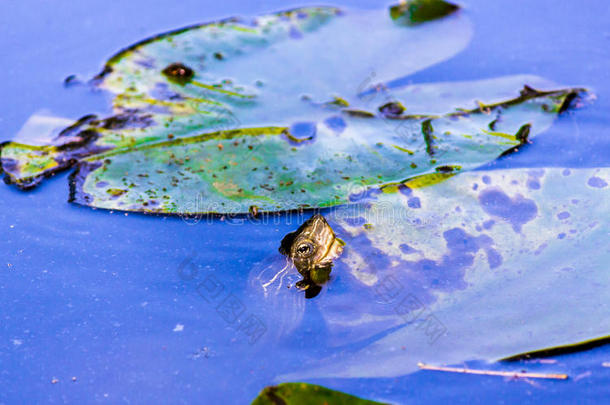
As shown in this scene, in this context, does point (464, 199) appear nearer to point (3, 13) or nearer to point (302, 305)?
point (302, 305)

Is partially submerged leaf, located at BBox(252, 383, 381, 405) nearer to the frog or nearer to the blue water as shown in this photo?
the blue water

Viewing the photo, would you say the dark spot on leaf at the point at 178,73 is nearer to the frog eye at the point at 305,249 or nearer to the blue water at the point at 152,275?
the blue water at the point at 152,275

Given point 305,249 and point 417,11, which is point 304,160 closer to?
point 305,249

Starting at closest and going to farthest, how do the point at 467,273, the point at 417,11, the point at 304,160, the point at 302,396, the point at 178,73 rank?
the point at 302,396 → the point at 467,273 → the point at 304,160 → the point at 178,73 → the point at 417,11

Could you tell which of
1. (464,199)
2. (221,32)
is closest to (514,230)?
(464,199)

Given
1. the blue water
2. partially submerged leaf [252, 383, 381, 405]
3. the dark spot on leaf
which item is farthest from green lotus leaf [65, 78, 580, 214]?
partially submerged leaf [252, 383, 381, 405]

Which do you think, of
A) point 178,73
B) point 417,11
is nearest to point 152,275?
point 178,73
